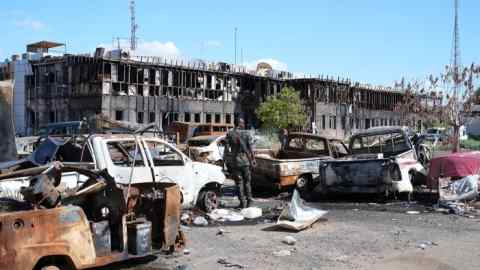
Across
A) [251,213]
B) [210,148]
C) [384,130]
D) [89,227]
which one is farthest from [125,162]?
[210,148]

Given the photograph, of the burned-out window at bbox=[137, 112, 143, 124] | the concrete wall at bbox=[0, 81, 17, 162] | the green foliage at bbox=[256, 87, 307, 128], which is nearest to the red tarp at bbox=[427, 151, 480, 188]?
the concrete wall at bbox=[0, 81, 17, 162]

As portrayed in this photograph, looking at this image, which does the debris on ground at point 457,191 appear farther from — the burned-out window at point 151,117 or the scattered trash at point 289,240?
the burned-out window at point 151,117

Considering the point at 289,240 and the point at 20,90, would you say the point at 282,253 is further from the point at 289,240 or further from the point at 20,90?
the point at 20,90

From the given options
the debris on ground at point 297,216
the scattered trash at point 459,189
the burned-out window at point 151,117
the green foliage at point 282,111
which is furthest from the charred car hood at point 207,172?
the green foliage at point 282,111

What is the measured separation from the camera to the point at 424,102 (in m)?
30.1

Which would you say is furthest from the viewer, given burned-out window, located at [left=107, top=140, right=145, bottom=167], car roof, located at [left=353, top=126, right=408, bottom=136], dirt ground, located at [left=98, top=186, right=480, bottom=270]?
car roof, located at [left=353, top=126, right=408, bottom=136]

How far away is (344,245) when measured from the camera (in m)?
9.33

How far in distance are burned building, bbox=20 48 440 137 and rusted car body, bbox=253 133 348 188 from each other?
24627mm

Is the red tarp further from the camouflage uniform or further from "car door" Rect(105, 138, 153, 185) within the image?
"car door" Rect(105, 138, 153, 185)

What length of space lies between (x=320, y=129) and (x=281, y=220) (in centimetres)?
4554

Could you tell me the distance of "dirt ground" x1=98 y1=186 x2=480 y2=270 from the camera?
8.05m

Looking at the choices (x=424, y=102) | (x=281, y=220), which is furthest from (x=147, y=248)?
(x=424, y=102)

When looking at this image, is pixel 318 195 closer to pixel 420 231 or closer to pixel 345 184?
pixel 345 184

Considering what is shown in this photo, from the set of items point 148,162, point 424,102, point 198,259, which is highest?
point 424,102
